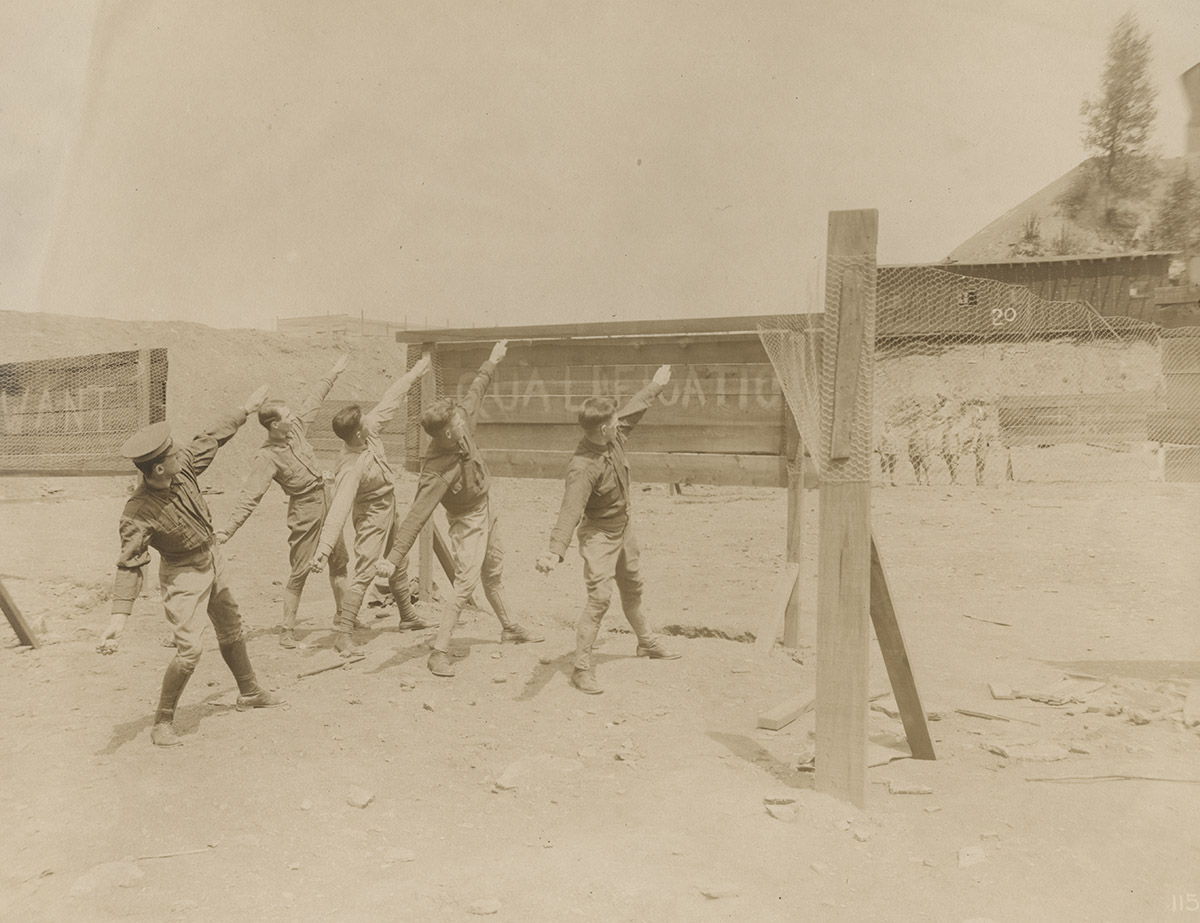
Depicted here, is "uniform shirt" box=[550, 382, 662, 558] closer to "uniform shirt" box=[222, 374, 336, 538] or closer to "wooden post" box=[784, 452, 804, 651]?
"wooden post" box=[784, 452, 804, 651]

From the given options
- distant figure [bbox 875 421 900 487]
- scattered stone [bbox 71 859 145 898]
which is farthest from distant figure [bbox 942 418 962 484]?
scattered stone [bbox 71 859 145 898]

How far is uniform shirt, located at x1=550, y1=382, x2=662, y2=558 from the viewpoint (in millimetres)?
5723

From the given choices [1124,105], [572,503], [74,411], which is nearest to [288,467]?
[572,503]

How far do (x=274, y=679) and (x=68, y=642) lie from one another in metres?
2.63

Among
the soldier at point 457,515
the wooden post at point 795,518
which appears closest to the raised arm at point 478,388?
the soldier at point 457,515

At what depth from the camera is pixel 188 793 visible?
4.55 m

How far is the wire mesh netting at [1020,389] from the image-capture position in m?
17.2

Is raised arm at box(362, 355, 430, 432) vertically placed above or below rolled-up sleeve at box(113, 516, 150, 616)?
above

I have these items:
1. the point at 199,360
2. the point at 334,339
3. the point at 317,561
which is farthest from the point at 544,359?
the point at 334,339

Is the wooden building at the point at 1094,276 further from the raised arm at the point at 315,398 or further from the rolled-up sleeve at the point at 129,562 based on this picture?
the rolled-up sleeve at the point at 129,562

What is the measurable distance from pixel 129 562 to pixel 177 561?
1.30 feet

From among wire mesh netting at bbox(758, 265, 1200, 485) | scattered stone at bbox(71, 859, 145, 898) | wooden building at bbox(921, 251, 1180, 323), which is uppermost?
wooden building at bbox(921, 251, 1180, 323)

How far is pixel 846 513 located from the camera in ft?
13.8

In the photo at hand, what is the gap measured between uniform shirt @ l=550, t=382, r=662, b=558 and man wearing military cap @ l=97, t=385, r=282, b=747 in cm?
217
